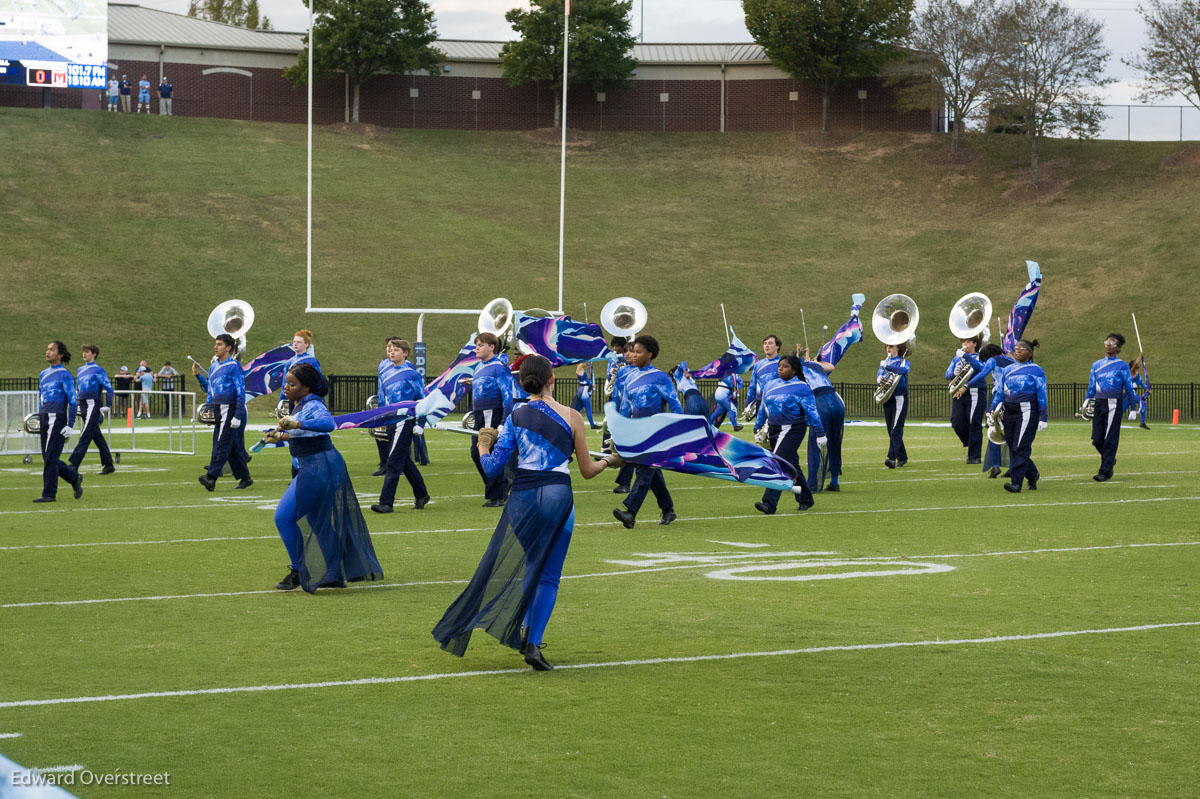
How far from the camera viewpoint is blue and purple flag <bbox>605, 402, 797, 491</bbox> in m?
8.73

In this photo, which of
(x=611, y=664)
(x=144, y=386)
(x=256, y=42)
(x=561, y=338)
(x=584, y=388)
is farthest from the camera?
(x=256, y=42)

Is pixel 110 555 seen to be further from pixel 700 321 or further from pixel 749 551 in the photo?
pixel 700 321

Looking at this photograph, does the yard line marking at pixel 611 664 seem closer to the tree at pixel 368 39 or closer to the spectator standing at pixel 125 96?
the tree at pixel 368 39

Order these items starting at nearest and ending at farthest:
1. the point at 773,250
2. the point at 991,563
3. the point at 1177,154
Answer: the point at 991,563
the point at 773,250
the point at 1177,154

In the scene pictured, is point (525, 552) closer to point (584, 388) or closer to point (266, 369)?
point (266, 369)

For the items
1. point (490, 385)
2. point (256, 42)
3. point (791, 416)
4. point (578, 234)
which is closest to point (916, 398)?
point (578, 234)

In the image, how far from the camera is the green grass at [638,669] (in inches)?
208

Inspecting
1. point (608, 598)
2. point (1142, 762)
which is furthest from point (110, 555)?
point (1142, 762)

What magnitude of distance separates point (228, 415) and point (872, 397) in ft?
81.8

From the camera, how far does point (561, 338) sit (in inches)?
800

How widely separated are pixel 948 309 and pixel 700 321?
26.0ft

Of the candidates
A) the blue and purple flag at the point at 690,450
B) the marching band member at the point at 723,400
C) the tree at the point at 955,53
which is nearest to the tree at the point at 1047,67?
the tree at the point at 955,53

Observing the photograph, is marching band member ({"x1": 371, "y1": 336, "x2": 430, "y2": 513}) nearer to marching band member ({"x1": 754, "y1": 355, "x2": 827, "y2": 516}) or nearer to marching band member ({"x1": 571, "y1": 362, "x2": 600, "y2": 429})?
marching band member ({"x1": 754, "y1": 355, "x2": 827, "y2": 516})

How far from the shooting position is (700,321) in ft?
146
